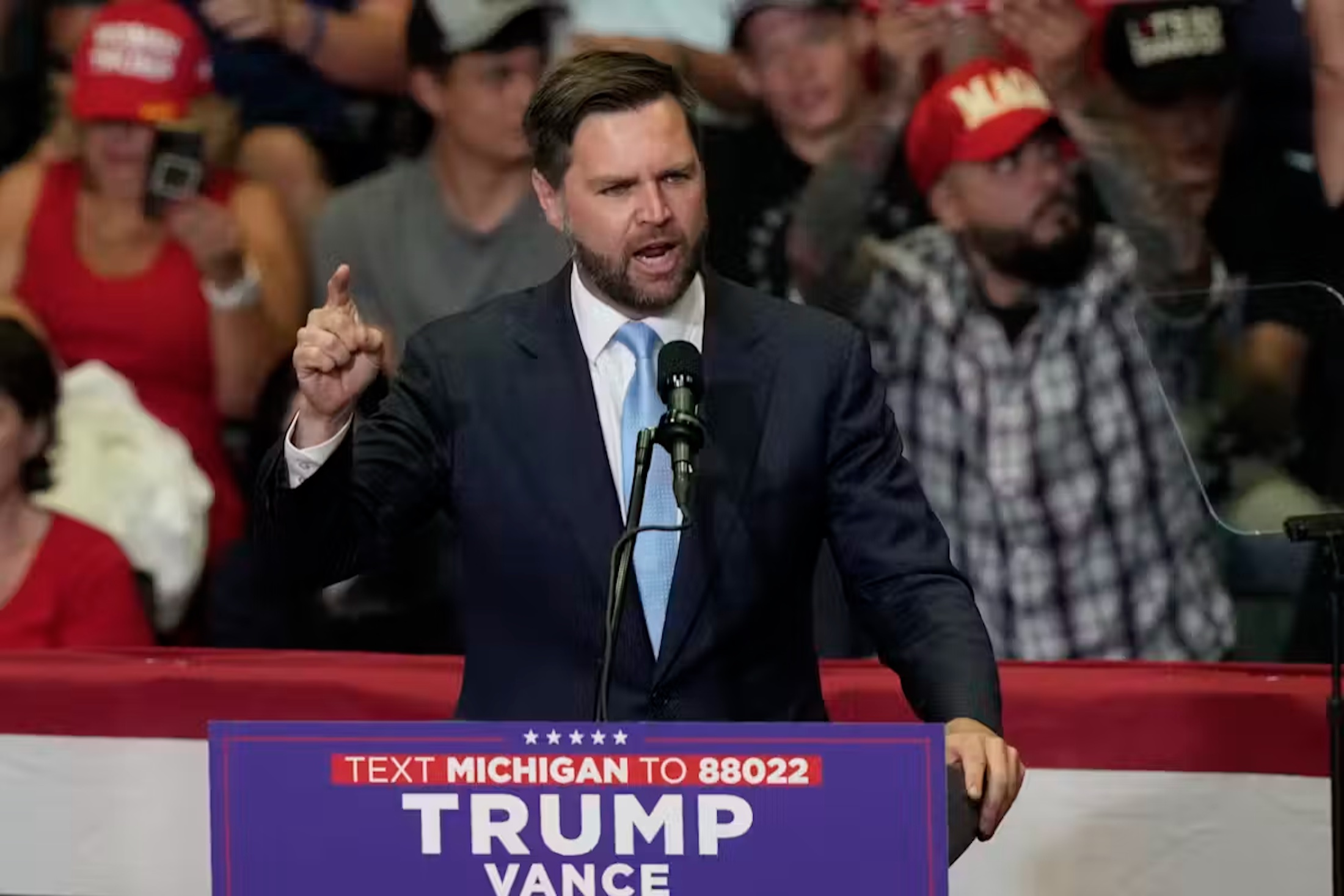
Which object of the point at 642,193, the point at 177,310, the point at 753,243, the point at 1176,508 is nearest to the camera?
the point at 642,193

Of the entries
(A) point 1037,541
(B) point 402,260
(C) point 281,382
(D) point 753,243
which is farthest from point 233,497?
(A) point 1037,541

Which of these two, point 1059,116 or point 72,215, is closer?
point 1059,116

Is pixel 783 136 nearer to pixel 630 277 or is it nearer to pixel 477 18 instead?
pixel 477 18

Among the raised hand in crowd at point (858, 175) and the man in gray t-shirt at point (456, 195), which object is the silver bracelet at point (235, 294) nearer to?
the man in gray t-shirt at point (456, 195)

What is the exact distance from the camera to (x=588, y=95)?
2.62 m

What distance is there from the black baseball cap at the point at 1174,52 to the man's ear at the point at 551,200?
197 cm

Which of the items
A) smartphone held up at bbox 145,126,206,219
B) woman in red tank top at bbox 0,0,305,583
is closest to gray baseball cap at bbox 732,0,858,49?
woman in red tank top at bbox 0,0,305,583

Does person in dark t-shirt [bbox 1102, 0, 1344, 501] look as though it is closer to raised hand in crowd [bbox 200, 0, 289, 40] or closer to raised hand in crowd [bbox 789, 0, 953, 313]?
raised hand in crowd [bbox 789, 0, 953, 313]

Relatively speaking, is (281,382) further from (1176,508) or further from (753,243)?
(1176,508)

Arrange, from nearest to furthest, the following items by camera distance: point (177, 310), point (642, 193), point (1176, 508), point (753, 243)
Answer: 1. point (642, 193)
2. point (1176, 508)
3. point (753, 243)
4. point (177, 310)

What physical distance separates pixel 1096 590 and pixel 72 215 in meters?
2.26

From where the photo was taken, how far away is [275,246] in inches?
188

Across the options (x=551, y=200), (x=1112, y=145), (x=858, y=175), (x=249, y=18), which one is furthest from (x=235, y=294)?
(x=551, y=200)

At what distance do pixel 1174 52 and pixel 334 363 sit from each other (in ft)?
8.06
